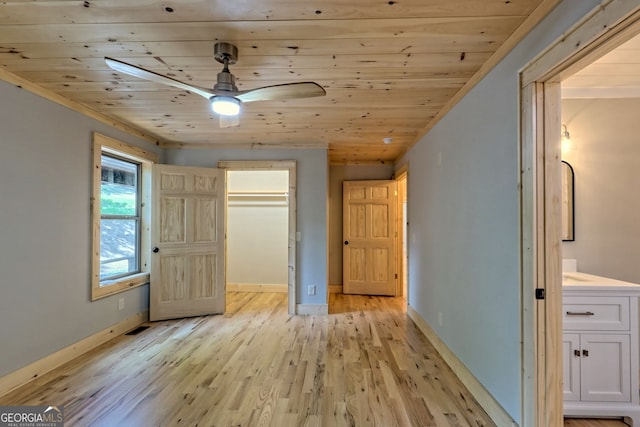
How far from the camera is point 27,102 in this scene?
2.42 metres

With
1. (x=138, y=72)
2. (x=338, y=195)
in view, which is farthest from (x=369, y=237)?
(x=138, y=72)

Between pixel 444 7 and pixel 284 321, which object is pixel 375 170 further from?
pixel 444 7

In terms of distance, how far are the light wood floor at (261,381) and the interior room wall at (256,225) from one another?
200cm

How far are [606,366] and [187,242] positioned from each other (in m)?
4.21

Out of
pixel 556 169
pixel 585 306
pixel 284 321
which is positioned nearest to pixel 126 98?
pixel 284 321

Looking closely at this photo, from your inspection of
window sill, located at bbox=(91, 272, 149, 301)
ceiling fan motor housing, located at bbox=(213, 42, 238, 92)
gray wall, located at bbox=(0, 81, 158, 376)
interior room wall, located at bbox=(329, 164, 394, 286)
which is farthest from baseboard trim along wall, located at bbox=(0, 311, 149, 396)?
interior room wall, located at bbox=(329, 164, 394, 286)

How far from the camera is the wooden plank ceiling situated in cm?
158

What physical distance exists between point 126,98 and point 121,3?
143cm

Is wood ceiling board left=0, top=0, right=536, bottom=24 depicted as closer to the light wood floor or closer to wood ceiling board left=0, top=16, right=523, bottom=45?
wood ceiling board left=0, top=16, right=523, bottom=45

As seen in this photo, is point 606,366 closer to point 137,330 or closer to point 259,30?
point 259,30

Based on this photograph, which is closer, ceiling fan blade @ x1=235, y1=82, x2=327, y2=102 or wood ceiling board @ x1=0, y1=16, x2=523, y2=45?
wood ceiling board @ x1=0, y1=16, x2=523, y2=45

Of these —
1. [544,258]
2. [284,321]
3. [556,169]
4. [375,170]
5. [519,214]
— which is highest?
[375,170]

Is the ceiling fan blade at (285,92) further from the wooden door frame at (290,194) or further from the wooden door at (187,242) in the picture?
the wooden door at (187,242)

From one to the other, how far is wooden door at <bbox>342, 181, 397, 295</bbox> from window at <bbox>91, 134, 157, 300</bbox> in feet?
10.4
